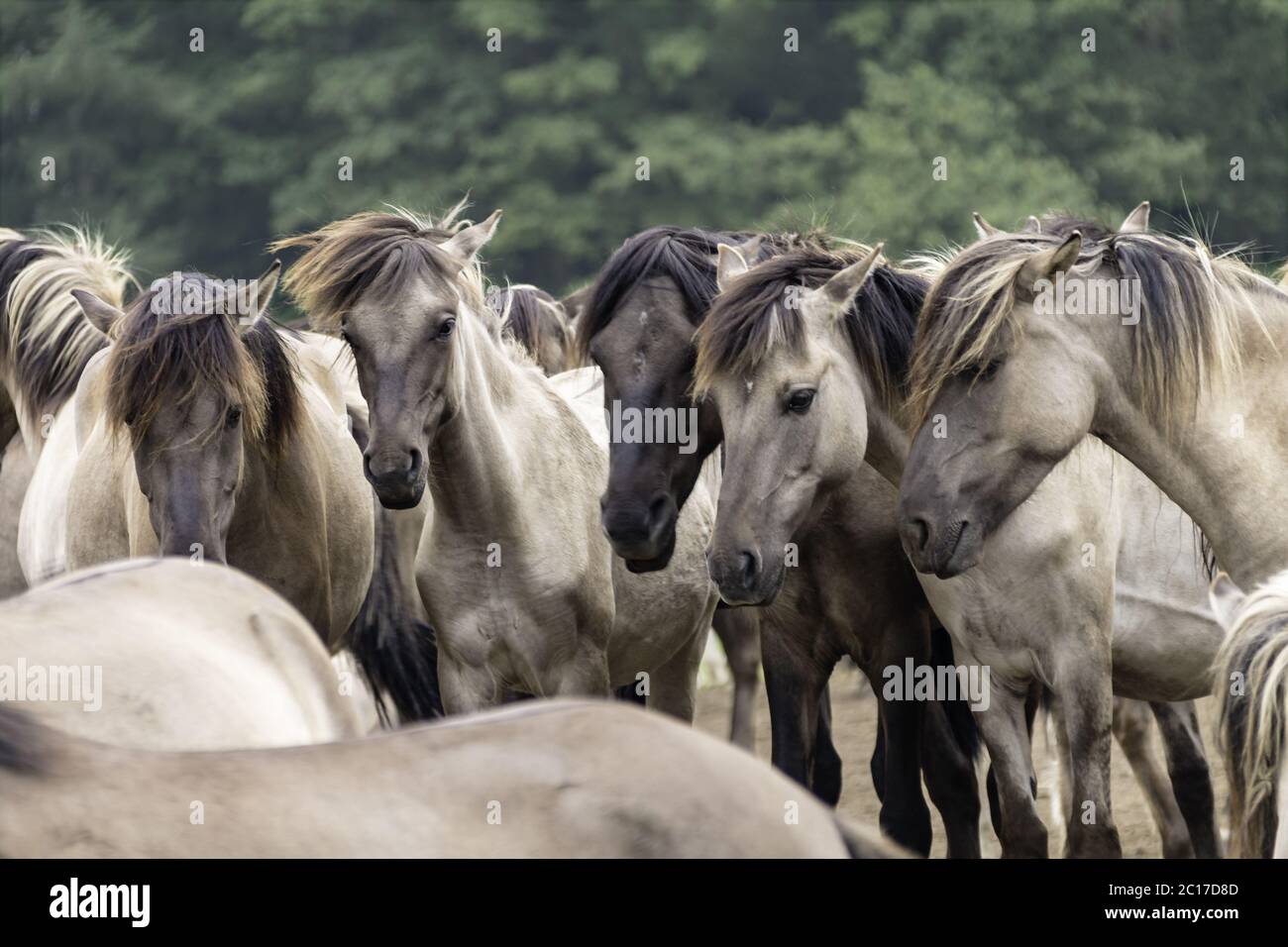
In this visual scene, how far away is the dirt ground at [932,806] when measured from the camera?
6641 millimetres

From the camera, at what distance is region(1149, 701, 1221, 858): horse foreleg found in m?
5.76

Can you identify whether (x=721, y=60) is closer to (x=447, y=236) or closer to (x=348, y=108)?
(x=348, y=108)

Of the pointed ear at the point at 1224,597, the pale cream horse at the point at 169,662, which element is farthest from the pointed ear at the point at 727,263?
the pale cream horse at the point at 169,662

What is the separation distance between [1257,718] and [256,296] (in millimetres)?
3155

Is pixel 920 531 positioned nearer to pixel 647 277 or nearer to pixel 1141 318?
pixel 1141 318

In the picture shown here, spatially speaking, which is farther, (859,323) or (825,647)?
(825,647)

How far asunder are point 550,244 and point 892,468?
16.0m

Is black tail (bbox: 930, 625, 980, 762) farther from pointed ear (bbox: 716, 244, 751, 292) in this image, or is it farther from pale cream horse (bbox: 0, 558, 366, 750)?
pale cream horse (bbox: 0, 558, 366, 750)

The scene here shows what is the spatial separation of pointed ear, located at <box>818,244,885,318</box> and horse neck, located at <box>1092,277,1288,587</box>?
68 cm

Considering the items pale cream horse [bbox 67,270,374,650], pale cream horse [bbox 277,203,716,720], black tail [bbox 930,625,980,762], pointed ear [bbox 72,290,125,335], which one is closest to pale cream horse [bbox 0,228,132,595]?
pale cream horse [bbox 67,270,374,650]

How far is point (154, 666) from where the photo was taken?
280 centimetres
